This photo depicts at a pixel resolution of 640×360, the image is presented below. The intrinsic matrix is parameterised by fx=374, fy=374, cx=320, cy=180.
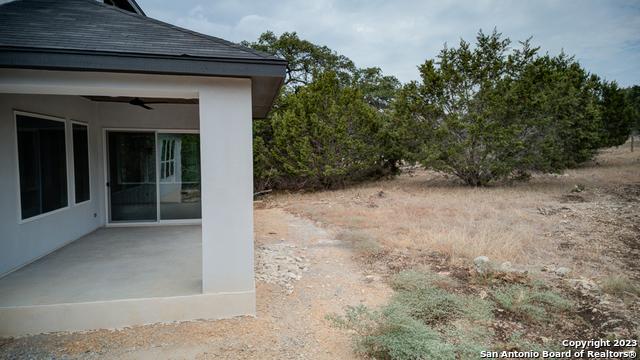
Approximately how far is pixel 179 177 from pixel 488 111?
9751mm

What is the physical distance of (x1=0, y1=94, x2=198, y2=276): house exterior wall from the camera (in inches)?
170

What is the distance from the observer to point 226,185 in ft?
12.0

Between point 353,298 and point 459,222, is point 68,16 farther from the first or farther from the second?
point 459,222

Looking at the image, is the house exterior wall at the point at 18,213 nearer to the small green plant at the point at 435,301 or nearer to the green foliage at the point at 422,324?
the green foliage at the point at 422,324

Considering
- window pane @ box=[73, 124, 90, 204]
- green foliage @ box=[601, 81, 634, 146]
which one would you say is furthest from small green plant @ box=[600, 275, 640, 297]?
green foliage @ box=[601, 81, 634, 146]

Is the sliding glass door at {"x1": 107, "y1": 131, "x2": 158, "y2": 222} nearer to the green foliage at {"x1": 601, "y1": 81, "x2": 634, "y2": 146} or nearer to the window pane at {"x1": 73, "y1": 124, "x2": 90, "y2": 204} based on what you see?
the window pane at {"x1": 73, "y1": 124, "x2": 90, "y2": 204}

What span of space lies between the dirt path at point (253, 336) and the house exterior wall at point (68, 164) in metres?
1.70

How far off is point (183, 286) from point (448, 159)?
11.1 metres

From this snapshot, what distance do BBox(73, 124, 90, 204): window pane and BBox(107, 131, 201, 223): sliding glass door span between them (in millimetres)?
638

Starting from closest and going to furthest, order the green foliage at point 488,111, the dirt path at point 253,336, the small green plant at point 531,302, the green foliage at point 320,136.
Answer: the dirt path at point 253,336 < the small green plant at point 531,302 < the green foliage at point 488,111 < the green foliage at point 320,136

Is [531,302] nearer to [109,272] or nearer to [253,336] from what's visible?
[253,336]

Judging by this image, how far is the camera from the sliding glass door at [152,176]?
725cm

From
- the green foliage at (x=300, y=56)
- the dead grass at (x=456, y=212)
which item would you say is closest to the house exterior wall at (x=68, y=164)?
the dead grass at (x=456, y=212)

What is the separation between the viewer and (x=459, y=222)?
313 inches
